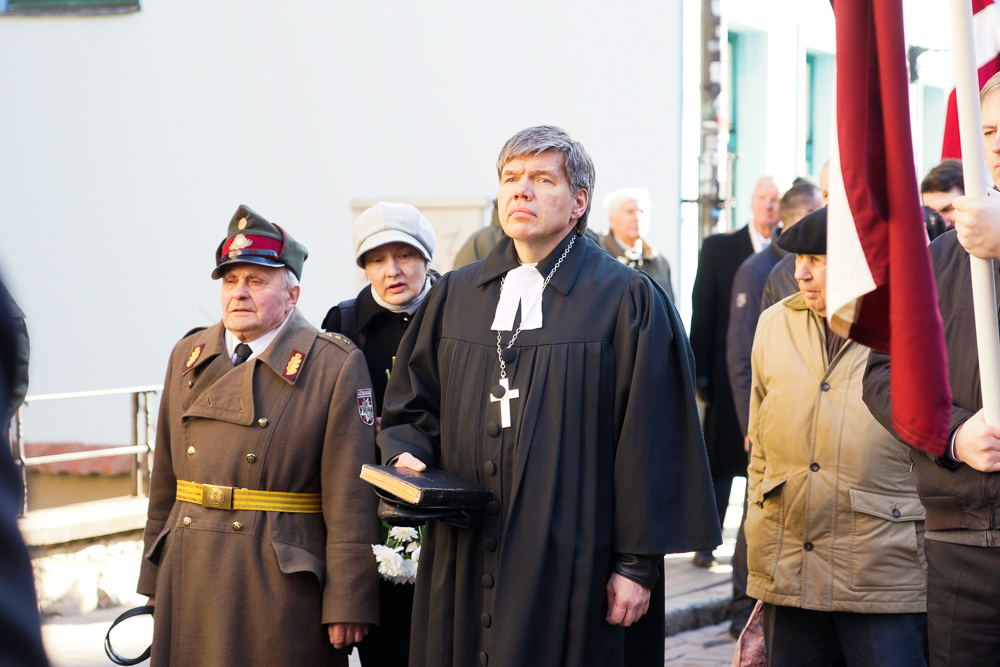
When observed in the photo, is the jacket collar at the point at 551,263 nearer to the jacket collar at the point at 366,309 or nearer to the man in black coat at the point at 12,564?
the jacket collar at the point at 366,309

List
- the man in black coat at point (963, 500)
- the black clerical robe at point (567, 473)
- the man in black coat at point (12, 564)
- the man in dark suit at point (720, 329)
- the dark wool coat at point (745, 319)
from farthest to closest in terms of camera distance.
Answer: the man in dark suit at point (720, 329)
the dark wool coat at point (745, 319)
the black clerical robe at point (567, 473)
the man in black coat at point (963, 500)
the man in black coat at point (12, 564)

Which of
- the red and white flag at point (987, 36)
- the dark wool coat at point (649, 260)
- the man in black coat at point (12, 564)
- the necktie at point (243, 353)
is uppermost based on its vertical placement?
the red and white flag at point (987, 36)

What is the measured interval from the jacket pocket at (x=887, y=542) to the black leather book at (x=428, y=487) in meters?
1.32

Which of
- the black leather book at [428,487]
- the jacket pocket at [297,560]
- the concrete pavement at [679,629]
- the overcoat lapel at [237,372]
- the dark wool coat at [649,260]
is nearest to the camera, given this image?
the black leather book at [428,487]

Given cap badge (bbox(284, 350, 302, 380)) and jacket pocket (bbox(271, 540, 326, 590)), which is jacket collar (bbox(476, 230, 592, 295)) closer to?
cap badge (bbox(284, 350, 302, 380))

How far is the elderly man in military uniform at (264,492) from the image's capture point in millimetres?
3637

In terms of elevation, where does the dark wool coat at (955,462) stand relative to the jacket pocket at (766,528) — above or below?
above

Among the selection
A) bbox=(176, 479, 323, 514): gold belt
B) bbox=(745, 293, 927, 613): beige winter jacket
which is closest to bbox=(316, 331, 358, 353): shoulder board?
bbox=(176, 479, 323, 514): gold belt

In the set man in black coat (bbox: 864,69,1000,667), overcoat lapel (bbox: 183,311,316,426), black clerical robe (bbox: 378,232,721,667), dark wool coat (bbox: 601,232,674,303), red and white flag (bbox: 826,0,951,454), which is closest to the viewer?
red and white flag (bbox: 826,0,951,454)

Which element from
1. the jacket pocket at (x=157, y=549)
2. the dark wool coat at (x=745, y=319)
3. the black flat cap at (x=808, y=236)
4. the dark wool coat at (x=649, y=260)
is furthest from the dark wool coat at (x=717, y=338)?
the jacket pocket at (x=157, y=549)

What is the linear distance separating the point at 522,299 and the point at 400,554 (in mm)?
970

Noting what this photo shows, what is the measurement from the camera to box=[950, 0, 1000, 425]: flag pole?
252cm

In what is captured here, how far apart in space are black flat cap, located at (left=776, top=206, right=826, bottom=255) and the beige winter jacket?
9.4 inches

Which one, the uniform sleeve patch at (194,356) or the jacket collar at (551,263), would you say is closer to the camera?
the jacket collar at (551,263)
